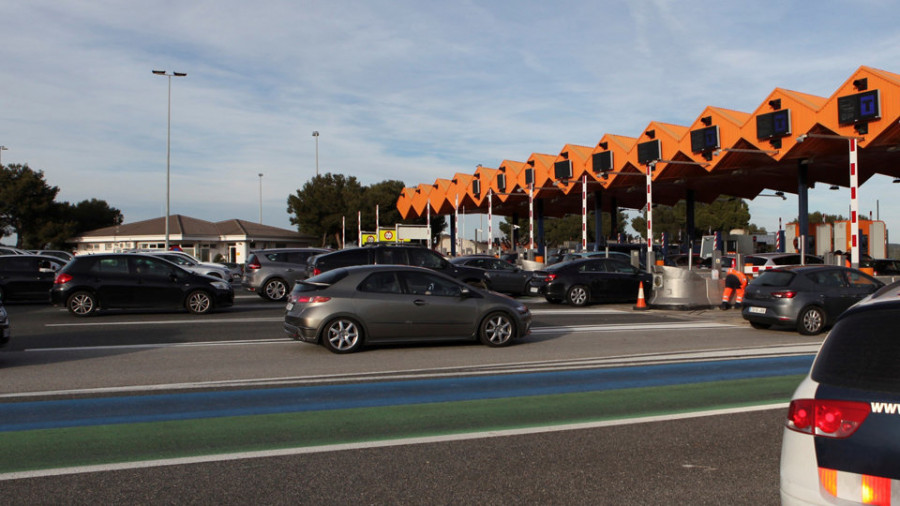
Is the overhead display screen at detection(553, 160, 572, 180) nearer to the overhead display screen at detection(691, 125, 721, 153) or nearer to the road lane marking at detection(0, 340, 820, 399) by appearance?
the overhead display screen at detection(691, 125, 721, 153)

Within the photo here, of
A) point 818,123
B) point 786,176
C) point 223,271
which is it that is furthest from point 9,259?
point 786,176

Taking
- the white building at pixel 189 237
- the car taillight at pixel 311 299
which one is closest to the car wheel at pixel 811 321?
the car taillight at pixel 311 299

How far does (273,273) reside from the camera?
885 inches

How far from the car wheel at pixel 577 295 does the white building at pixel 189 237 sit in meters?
45.2

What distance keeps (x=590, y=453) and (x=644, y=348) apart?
697 centimetres

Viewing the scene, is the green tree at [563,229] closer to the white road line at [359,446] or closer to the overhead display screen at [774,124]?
the overhead display screen at [774,124]

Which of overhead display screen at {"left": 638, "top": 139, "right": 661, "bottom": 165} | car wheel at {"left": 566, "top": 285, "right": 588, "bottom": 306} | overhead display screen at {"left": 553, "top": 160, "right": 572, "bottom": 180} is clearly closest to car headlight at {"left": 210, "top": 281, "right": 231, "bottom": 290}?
car wheel at {"left": 566, "top": 285, "right": 588, "bottom": 306}

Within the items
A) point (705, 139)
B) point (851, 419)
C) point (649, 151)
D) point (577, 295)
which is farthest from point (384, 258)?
point (649, 151)

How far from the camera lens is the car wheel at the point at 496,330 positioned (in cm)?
1264

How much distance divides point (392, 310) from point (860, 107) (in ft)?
78.2

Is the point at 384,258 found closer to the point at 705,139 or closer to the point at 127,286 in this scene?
the point at 127,286

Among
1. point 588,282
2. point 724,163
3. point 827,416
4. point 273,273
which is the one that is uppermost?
point 724,163

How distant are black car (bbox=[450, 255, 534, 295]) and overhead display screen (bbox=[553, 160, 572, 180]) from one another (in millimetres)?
21569

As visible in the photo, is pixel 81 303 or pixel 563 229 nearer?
pixel 81 303
